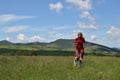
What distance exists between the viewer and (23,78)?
14.5m

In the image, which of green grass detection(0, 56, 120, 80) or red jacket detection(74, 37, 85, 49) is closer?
green grass detection(0, 56, 120, 80)

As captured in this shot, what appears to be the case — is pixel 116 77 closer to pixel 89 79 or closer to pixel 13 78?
pixel 89 79

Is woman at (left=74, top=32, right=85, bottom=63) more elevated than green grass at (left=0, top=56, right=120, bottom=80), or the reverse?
woman at (left=74, top=32, right=85, bottom=63)

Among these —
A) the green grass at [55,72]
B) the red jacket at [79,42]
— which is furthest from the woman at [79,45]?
the green grass at [55,72]

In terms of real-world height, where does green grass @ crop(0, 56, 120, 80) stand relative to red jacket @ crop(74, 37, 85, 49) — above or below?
below

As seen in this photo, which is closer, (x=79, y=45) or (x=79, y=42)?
(x=79, y=42)

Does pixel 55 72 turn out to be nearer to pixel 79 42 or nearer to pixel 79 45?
pixel 79 42

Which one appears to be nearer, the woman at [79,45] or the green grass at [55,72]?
the green grass at [55,72]

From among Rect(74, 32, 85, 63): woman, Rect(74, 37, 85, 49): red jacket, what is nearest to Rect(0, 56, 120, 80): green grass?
Rect(74, 32, 85, 63): woman

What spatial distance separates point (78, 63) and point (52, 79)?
334 inches

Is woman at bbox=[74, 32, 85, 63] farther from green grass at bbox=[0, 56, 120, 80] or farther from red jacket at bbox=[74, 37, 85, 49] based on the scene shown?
green grass at bbox=[0, 56, 120, 80]

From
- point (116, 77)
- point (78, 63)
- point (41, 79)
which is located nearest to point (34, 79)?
point (41, 79)

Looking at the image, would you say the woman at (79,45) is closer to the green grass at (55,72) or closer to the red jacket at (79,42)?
the red jacket at (79,42)

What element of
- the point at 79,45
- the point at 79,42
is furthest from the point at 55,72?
the point at 79,45
